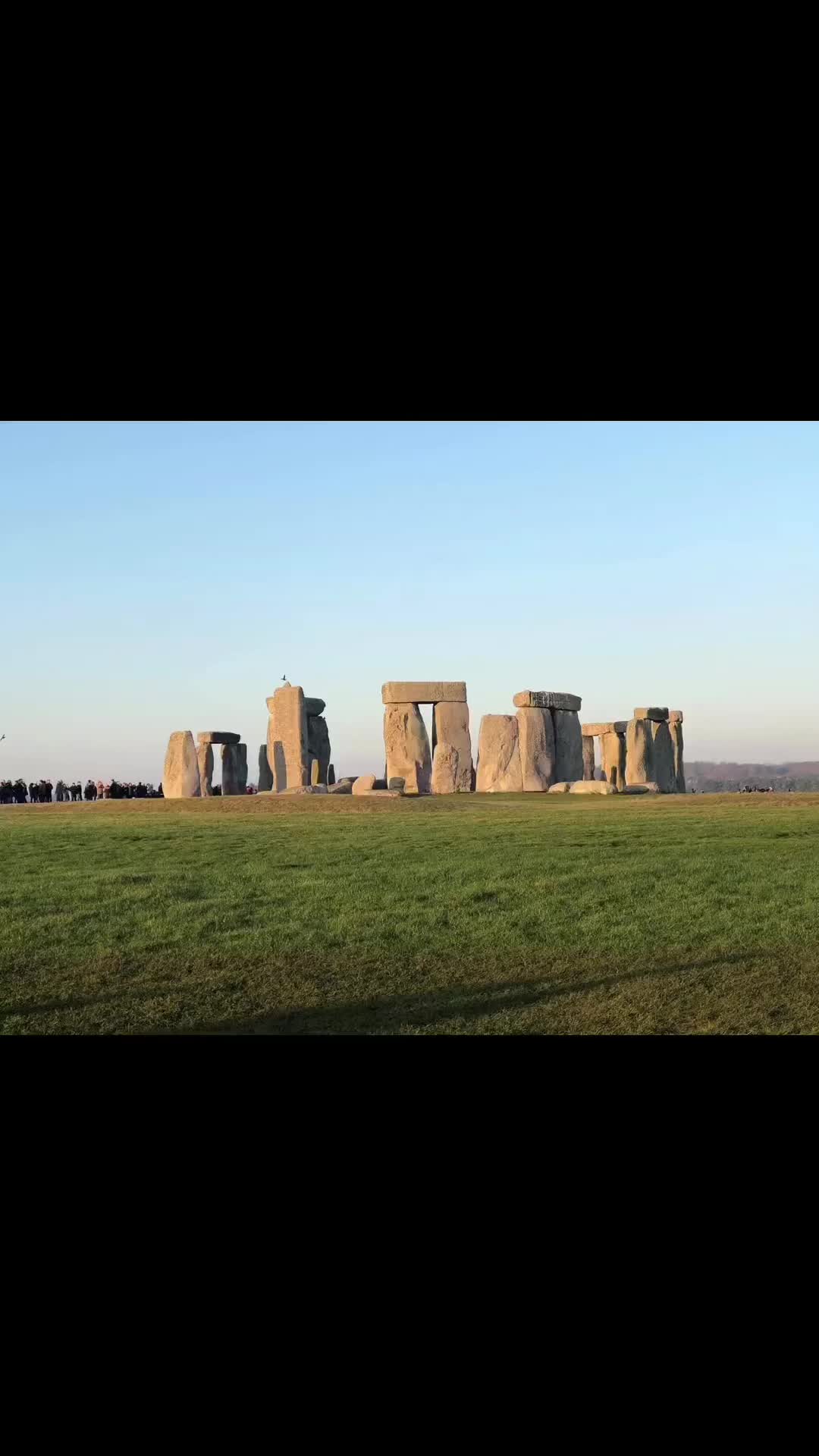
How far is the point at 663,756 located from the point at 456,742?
6.43m

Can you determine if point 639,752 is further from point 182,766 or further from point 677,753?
point 182,766

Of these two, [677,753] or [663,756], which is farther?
[677,753]

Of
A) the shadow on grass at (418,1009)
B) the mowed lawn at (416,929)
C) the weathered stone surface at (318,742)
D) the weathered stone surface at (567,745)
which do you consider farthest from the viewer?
the weathered stone surface at (318,742)

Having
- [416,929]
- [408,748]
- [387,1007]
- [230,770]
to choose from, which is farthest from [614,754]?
[387,1007]

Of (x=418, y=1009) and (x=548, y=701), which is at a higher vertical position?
(x=548, y=701)

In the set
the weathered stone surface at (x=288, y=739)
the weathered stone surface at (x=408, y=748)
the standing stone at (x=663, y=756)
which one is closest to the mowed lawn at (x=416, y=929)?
the weathered stone surface at (x=408, y=748)

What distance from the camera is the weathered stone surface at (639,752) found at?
26.0 meters

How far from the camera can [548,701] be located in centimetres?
2323

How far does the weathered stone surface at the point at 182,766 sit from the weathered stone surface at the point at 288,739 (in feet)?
5.28

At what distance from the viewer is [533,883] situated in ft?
35.2

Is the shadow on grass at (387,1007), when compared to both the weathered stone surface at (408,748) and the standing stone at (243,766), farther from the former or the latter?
the standing stone at (243,766)

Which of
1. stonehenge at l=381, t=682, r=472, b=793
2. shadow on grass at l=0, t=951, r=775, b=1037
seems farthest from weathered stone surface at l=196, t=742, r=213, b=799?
shadow on grass at l=0, t=951, r=775, b=1037
